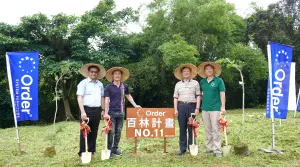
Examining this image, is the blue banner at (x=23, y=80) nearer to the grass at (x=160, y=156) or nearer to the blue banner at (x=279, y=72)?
the grass at (x=160, y=156)

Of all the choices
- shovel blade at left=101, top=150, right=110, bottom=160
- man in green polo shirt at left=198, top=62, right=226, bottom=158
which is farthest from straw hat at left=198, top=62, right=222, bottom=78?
shovel blade at left=101, top=150, right=110, bottom=160

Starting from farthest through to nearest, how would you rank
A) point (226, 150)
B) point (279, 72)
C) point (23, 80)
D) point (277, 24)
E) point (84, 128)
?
point (277, 24) → point (23, 80) → point (279, 72) → point (226, 150) → point (84, 128)

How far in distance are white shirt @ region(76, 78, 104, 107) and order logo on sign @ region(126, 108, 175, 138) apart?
76 cm

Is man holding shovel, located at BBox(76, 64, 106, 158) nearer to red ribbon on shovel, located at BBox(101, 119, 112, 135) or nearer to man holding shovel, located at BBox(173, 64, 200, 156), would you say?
red ribbon on shovel, located at BBox(101, 119, 112, 135)

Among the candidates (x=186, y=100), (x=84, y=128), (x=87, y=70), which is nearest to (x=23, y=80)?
(x=87, y=70)

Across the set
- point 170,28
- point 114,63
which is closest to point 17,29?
point 114,63

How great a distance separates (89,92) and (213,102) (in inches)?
69.8

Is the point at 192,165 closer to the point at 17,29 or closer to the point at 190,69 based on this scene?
the point at 190,69

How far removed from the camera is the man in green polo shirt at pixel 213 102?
4441 millimetres

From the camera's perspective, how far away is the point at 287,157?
4379 millimetres

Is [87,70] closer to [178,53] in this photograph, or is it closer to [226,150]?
[226,150]

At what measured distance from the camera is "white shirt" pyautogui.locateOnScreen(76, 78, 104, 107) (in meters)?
4.28

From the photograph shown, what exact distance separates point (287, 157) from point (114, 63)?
895 cm

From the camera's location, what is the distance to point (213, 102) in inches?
176
